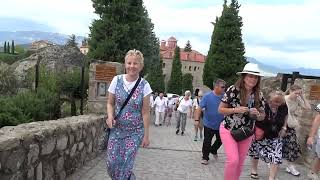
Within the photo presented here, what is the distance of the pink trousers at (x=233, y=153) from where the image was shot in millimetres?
6367

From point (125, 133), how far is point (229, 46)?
132 feet

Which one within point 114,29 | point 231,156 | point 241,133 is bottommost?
point 231,156

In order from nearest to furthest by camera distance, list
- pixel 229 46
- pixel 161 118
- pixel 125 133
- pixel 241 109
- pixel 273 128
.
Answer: pixel 125 133, pixel 241 109, pixel 273 128, pixel 161 118, pixel 229 46

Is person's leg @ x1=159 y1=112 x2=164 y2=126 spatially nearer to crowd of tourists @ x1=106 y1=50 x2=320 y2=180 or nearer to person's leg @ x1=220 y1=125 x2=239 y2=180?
crowd of tourists @ x1=106 y1=50 x2=320 y2=180

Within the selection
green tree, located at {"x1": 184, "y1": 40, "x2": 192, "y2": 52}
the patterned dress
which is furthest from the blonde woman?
green tree, located at {"x1": 184, "y1": 40, "x2": 192, "y2": 52}

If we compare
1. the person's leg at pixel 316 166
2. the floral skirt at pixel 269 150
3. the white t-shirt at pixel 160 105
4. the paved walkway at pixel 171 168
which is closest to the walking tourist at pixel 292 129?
the paved walkway at pixel 171 168

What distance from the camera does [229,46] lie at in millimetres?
44812

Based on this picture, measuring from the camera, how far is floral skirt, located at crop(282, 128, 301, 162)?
9297mm

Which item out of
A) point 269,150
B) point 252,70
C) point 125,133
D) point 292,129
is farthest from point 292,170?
point 125,133

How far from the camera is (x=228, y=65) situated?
1753 inches

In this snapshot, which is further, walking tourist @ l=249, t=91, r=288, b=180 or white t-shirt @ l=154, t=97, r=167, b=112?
white t-shirt @ l=154, t=97, r=167, b=112

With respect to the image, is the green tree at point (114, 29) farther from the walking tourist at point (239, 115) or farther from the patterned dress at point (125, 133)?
the patterned dress at point (125, 133)

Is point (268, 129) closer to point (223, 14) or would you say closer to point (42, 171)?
point (42, 171)

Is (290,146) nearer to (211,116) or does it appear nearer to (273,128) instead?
(273,128)
